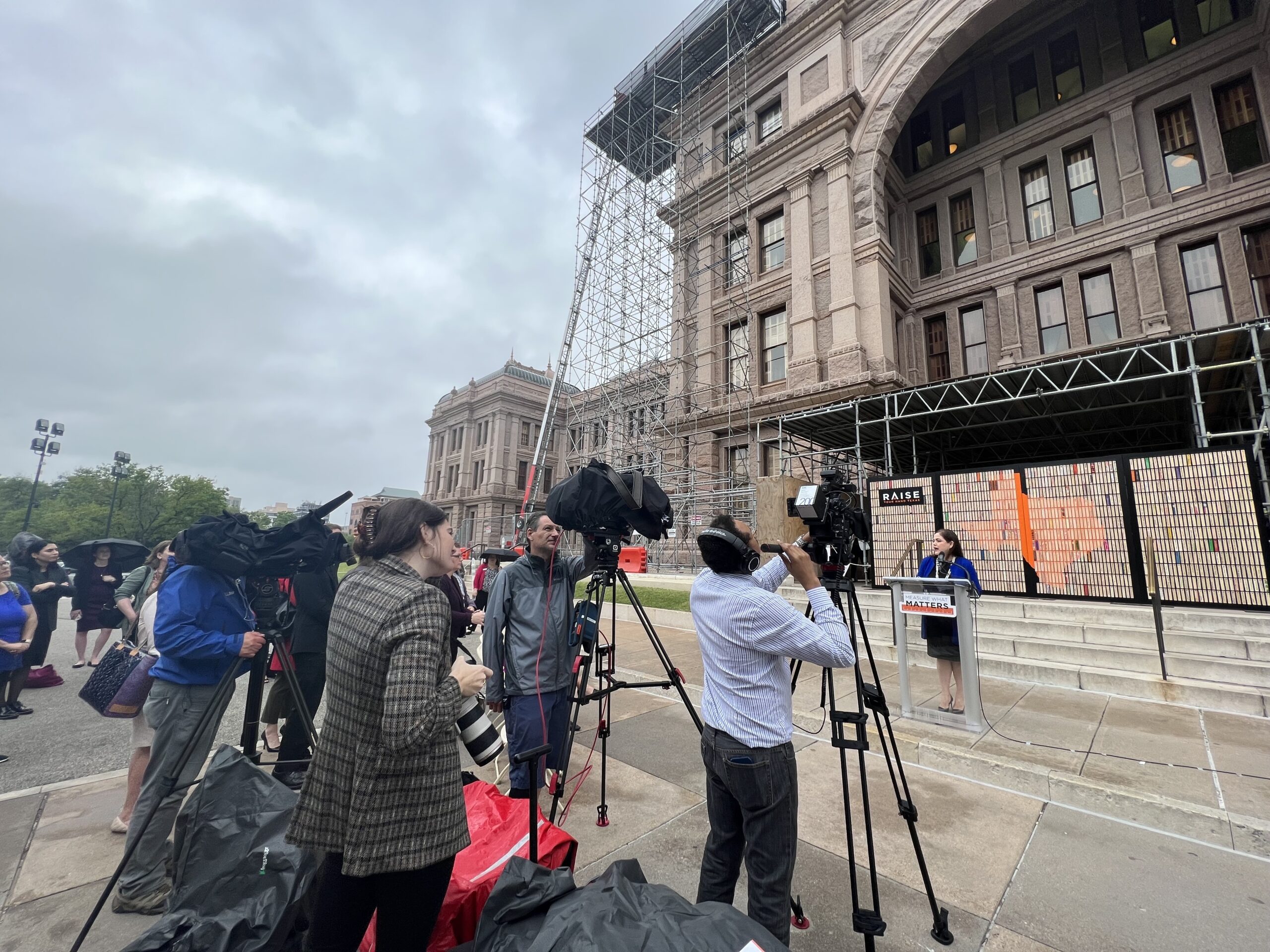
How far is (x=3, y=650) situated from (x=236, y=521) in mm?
4457

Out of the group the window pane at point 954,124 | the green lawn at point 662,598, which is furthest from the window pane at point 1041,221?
the green lawn at point 662,598

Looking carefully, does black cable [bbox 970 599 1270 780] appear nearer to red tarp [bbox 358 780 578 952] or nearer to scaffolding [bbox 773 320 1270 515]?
red tarp [bbox 358 780 578 952]

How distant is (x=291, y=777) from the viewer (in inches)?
129

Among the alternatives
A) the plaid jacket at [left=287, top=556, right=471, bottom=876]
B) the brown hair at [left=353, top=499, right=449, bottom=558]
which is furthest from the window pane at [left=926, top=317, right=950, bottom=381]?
the plaid jacket at [left=287, top=556, right=471, bottom=876]

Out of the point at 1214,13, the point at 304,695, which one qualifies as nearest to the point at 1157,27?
the point at 1214,13

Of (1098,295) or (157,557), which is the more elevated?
(1098,295)

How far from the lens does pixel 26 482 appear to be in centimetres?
4456

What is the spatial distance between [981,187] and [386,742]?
24352 mm

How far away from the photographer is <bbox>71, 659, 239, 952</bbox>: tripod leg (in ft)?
6.99

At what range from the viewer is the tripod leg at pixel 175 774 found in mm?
2131

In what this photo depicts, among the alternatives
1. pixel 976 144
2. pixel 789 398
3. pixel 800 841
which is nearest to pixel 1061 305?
pixel 976 144

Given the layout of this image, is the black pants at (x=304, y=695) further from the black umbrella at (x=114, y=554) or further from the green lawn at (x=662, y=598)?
the green lawn at (x=662, y=598)

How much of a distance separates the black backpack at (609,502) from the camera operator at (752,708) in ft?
3.13

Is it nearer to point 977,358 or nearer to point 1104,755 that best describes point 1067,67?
point 977,358
